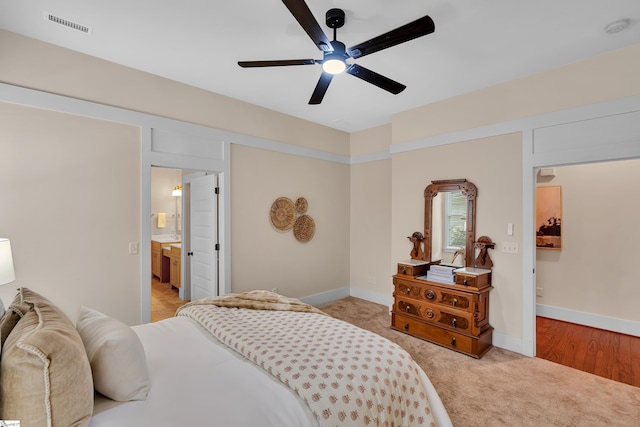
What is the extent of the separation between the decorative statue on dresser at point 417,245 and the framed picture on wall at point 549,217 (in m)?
1.87

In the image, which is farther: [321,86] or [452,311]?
[452,311]

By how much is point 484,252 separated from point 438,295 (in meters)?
0.74

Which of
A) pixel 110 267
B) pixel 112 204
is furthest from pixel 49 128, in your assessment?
pixel 110 267

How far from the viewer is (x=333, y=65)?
2152 mm

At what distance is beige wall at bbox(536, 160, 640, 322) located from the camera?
11.8ft

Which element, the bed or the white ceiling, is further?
the white ceiling

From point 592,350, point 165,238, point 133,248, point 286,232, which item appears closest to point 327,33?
point 286,232

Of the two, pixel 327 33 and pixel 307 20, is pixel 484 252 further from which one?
A: pixel 307 20


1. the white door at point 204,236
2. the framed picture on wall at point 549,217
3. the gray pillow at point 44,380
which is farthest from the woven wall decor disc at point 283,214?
the framed picture on wall at point 549,217

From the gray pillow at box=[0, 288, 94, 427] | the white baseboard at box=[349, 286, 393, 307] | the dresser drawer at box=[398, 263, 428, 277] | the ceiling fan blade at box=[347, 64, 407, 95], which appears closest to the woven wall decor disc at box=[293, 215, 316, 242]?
the white baseboard at box=[349, 286, 393, 307]

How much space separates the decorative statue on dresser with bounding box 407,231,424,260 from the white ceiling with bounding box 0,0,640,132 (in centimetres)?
184

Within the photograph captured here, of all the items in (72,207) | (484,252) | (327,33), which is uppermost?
(327,33)

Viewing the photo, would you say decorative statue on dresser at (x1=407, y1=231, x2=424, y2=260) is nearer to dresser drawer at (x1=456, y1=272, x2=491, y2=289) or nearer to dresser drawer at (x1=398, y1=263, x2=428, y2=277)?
dresser drawer at (x1=398, y1=263, x2=428, y2=277)

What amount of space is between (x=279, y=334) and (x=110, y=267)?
83.9 inches
